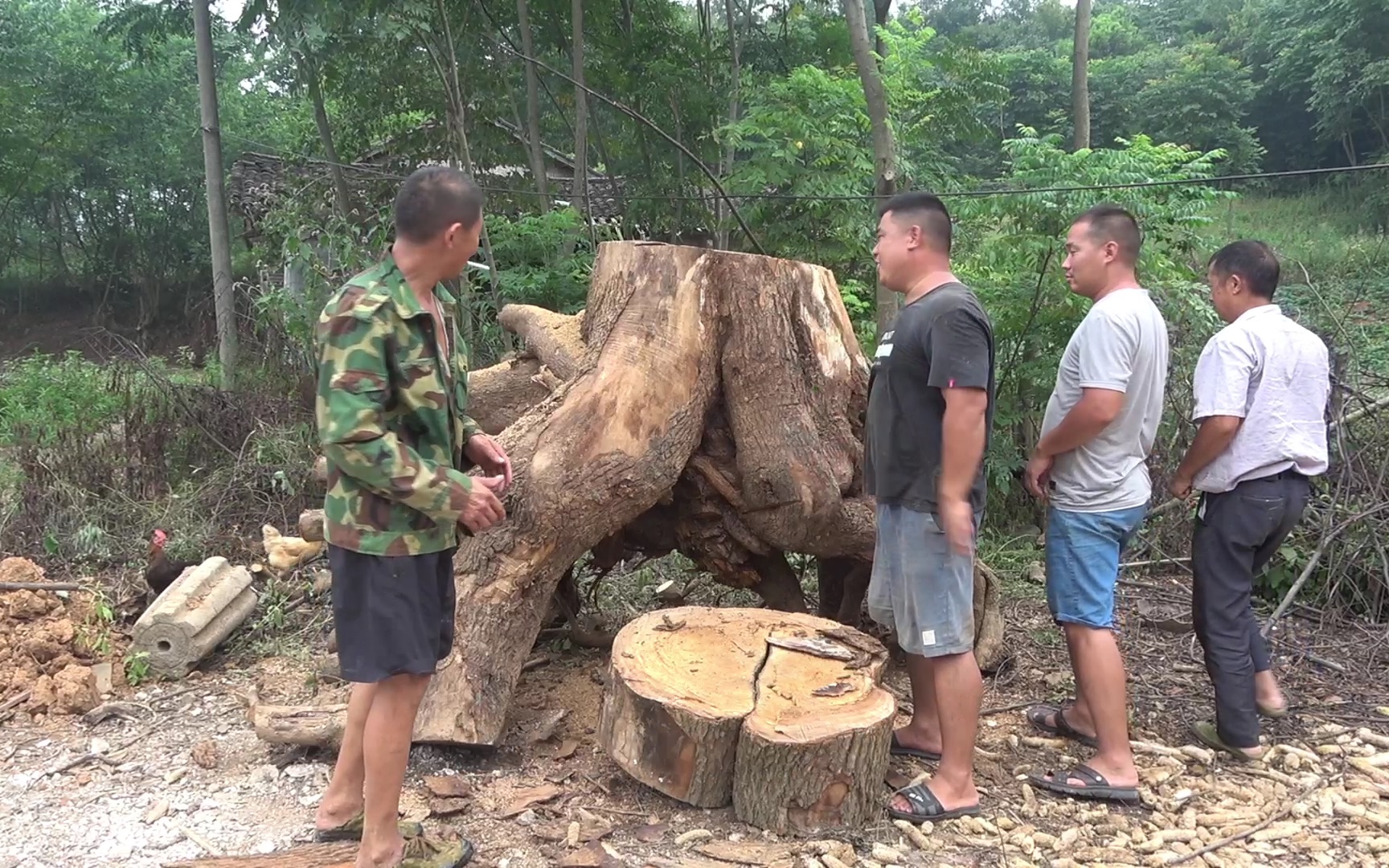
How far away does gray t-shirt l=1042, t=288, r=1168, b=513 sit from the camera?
3117 millimetres

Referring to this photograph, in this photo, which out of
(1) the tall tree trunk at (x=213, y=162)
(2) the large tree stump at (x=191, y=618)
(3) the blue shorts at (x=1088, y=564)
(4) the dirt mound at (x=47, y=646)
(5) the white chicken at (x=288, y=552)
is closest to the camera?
(3) the blue shorts at (x=1088, y=564)

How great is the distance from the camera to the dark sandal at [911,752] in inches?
133

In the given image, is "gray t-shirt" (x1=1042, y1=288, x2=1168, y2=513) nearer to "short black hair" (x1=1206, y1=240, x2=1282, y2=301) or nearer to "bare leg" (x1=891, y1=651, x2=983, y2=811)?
"short black hair" (x1=1206, y1=240, x2=1282, y2=301)

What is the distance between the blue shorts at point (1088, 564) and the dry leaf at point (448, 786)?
219cm

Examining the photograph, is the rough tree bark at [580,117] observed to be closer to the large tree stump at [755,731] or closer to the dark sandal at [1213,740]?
the large tree stump at [755,731]

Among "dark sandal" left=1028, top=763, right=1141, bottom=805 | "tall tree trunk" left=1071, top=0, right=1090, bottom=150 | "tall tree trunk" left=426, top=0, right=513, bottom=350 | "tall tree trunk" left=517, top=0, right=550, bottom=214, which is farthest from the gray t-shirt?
"tall tree trunk" left=1071, top=0, right=1090, bottom=150

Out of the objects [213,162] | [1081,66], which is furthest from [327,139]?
[1081,66]

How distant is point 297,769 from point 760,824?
1.71 meters

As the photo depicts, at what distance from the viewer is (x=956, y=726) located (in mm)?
2957

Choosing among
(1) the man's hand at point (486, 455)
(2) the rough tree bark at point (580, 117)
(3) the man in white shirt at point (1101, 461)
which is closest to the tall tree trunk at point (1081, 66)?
(2) the rough tree bark at point (580, 117)

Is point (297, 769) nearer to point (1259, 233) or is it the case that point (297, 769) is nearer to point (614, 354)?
point (614, 354)

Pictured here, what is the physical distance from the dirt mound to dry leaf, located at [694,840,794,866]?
2968 mm

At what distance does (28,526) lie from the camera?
589 cm

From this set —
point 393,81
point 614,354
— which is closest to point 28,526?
point 614,354
